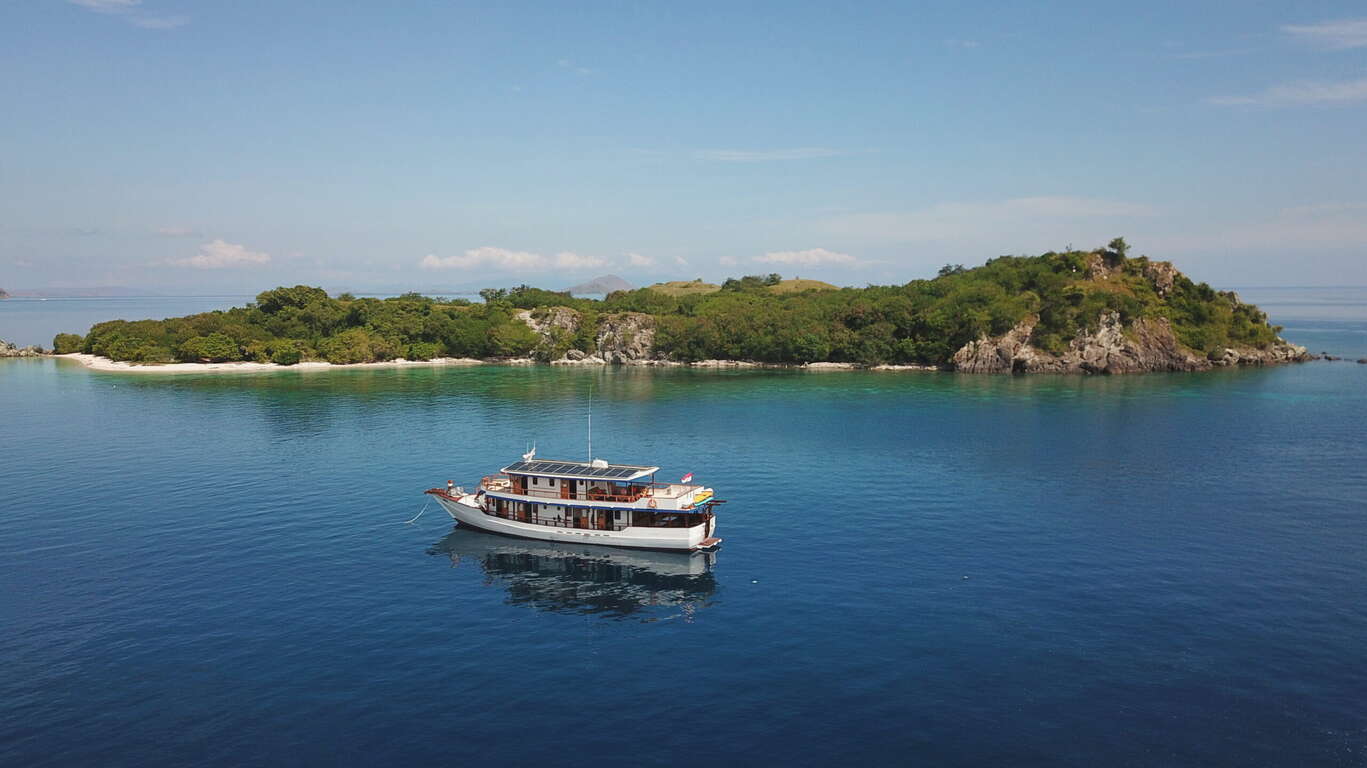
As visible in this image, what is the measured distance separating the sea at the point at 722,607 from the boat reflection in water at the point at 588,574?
0.33 m

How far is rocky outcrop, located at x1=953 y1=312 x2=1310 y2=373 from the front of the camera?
160250 millimetres

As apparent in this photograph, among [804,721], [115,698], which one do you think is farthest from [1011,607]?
[115,698]

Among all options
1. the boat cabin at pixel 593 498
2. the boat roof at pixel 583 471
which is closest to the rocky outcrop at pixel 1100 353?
the boat roof at pixel 583 471

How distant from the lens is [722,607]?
151 feet

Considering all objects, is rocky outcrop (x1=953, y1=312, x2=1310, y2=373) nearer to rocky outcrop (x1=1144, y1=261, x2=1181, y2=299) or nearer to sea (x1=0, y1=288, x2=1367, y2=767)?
rocky outcrop (x1=1144, y1=261, x2=1181, y2=299)

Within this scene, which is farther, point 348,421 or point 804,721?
point 348,421

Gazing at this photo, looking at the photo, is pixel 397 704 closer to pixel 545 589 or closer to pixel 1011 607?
pixel 545 589

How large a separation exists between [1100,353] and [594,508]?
141 metres

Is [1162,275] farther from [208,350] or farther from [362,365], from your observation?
[208,350]

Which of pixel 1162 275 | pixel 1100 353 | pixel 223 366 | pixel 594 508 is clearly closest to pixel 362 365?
pixel 223 366

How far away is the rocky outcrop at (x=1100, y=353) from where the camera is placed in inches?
6309

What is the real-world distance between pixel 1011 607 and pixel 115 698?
4706cm

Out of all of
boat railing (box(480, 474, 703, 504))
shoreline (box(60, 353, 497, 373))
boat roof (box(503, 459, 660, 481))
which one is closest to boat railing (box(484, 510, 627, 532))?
boat railing (box(480, 474, 703, 504))

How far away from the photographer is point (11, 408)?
11762 centimetres
